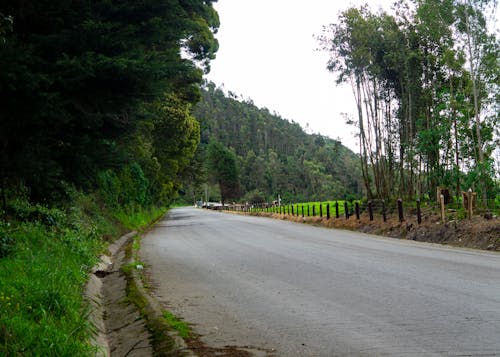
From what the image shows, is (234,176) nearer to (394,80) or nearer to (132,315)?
(394,80)

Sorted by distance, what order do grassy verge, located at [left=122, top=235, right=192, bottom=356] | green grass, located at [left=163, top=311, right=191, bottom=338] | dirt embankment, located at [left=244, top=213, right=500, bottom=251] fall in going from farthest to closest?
dirt embankment, located at [left=244, top=213, right=500, bottom=251] → green grass, located at [left=163, top=311, right=191, bottom=338] → grassy verge, located at [left=122, top=235, right=192, bottom=356]

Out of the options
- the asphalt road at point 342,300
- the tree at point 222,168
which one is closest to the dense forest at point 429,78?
the asphalt road at point 342,300

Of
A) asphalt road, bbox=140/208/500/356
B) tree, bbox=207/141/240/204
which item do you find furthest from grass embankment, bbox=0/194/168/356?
tree, bbox=207/141/240/204

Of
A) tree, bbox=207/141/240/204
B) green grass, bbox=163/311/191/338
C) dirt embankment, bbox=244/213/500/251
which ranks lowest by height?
green grass, bbox=163/311/191/338

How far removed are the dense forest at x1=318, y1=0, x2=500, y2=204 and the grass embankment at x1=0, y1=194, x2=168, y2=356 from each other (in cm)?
1846

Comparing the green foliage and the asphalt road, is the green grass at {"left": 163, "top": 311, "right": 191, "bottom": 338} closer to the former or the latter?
the asphalt road

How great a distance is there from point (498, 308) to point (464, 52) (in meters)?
20.5

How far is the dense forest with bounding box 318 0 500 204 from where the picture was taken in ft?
77.0

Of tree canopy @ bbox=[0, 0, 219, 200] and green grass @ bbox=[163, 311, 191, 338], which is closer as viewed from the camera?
green grass @ bbox=[163, 311, 191, 338]

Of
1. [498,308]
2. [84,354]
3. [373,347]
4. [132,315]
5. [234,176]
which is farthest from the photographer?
[234,176]

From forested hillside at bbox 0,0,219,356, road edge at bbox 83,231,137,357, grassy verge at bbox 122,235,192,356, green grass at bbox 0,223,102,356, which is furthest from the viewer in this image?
forested hillside at bbox 0,0,219,356

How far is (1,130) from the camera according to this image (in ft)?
23.2

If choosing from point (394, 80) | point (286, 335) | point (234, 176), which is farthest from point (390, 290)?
point (234, 176)

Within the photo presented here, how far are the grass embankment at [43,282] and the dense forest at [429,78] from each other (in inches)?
727
